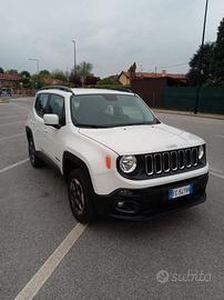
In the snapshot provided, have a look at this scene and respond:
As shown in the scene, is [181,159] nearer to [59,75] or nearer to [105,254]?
[105,254]

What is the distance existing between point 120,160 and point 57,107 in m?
2.18

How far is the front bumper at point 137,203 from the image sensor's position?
10.5 ft

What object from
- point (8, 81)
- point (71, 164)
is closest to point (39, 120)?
point (71, 164)

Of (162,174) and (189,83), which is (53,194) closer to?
(162,174)

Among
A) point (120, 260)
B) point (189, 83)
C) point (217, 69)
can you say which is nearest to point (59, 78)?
point (189, 83)

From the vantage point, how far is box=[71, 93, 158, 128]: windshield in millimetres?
4246

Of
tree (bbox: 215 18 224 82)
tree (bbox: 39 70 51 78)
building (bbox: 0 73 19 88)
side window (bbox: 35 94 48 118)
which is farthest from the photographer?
building (bbox: 0 73 19 88)

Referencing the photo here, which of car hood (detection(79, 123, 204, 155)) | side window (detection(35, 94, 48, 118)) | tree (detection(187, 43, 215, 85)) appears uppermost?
tree (detection(187, 43, 215, 85))

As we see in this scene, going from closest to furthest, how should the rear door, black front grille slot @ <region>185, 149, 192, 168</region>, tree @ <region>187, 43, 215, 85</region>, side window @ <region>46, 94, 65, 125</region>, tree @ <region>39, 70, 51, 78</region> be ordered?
1. black front grille slot @ <region>185, 149, 192, 168</region>
2. side window @ <region>46, 94, 65, 125</region>
3. the rear door
4. tree @ <region>187, 43, 215, 85</region>
5. tree @ <region>39, 70, 51, 78</region>

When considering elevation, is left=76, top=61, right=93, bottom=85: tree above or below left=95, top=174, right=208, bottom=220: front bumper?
above

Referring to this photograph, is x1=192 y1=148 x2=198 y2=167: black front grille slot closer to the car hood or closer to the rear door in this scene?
the car hood

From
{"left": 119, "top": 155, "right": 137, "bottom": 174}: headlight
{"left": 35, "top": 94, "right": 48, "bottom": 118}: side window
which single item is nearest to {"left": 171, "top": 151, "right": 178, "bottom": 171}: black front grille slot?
{"left": 119, "top": 155, "right": 137, "bottom": 174}: headlight

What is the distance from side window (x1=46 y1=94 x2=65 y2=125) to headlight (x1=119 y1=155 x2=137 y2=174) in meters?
1.51

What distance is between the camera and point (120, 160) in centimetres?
316
